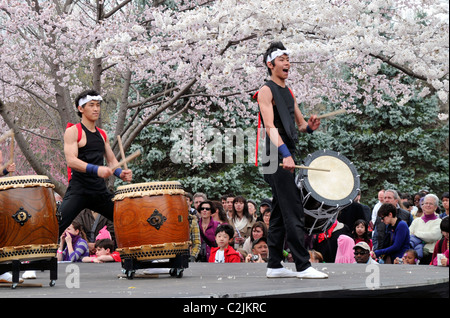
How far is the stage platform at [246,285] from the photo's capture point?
4641 millimetres

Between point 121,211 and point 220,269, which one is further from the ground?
point 121,211

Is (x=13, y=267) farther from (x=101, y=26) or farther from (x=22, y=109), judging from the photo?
(x=22, y=109)

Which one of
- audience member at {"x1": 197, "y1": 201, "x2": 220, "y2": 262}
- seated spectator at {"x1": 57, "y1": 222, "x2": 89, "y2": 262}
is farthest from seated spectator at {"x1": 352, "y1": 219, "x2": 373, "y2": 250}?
seated spectator at {"x1": 57, "y1": 222, "x2": 89, "y2": 262}

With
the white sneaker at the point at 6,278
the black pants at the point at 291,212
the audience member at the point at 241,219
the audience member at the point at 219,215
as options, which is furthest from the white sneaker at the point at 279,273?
the audience member at the point at 241,219

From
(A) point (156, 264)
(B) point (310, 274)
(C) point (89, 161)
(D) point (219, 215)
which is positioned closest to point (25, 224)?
(C) point (89, 161)

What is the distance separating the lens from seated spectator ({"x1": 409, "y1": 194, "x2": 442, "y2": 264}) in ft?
28.6

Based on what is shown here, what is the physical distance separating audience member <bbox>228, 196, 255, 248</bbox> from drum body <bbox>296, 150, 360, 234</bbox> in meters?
3.38

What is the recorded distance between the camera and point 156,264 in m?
6.39

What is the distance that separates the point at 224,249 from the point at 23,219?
3.40 m

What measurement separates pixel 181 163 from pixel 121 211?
463 inches

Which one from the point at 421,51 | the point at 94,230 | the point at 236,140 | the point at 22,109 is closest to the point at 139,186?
the point at 94,230

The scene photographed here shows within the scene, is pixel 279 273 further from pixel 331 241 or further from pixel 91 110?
pixel 331 241

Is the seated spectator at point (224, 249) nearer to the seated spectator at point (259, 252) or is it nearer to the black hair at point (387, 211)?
the seated spectator at point (259, 252)
